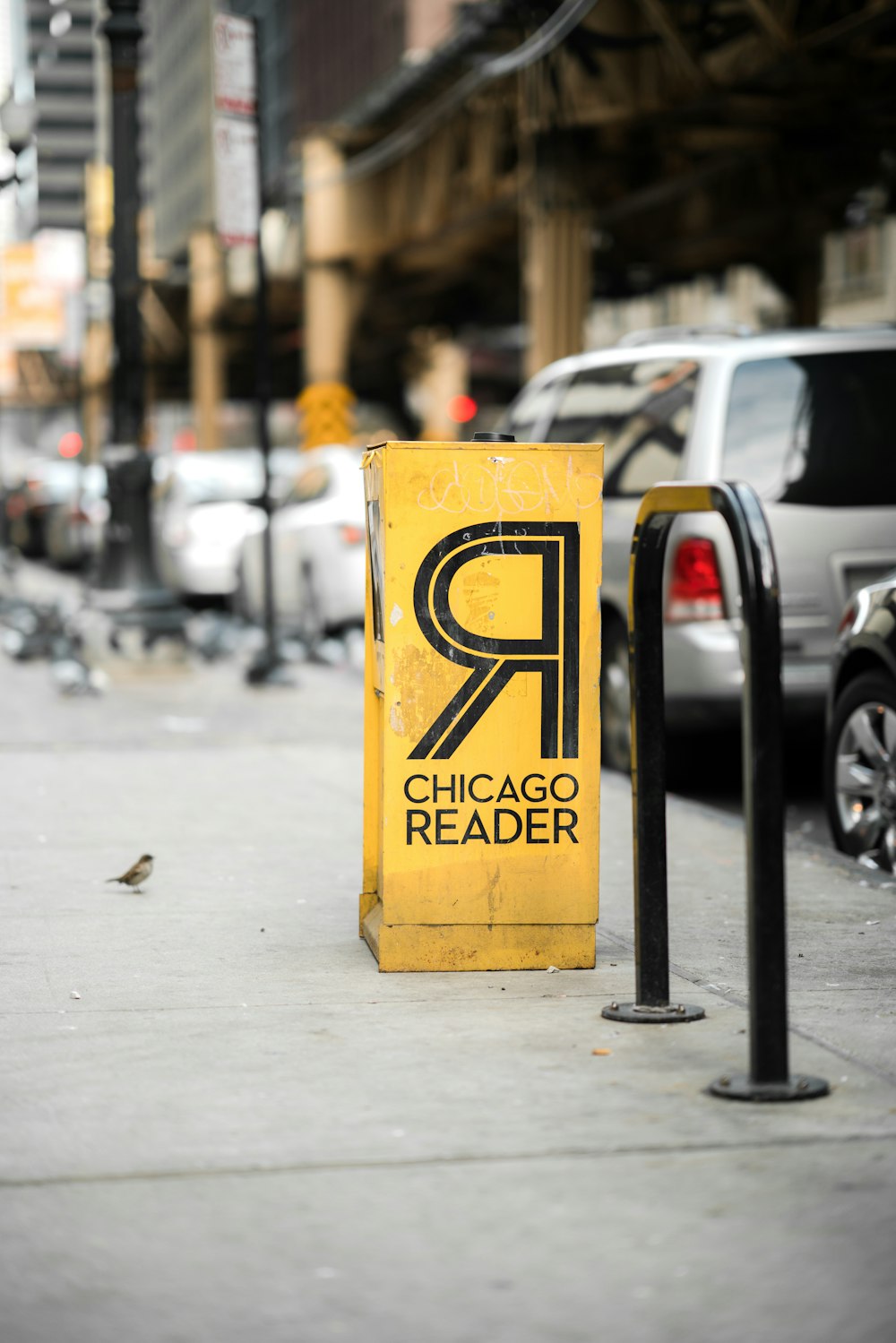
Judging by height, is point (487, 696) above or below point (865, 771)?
above

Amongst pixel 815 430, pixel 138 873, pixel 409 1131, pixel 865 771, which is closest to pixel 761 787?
pixel 409 1131

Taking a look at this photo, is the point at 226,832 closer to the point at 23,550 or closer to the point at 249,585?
the point at 249,585

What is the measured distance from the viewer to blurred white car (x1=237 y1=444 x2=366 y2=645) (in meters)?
17.0

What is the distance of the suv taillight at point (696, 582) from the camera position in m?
9.06

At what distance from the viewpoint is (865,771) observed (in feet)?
24.6

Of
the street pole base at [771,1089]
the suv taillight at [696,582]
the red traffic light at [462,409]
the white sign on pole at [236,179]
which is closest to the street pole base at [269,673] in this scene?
the white sign on pole at [236,179]

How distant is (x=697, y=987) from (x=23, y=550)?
35689mm

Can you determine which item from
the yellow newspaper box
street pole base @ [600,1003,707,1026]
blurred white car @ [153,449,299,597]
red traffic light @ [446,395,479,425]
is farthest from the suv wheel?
red traffic light @ [446,395,479,425]

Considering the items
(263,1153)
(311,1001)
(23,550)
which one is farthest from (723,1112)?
(23,550)

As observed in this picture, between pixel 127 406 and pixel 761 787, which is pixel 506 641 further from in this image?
pixel 127 406

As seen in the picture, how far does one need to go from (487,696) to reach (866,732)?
2.28 metres

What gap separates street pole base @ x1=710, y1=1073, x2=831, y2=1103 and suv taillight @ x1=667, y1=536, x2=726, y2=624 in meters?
4.68

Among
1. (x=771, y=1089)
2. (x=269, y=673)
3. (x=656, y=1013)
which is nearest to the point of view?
(x=771, y=1089)

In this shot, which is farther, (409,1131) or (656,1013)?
(656,1013)
